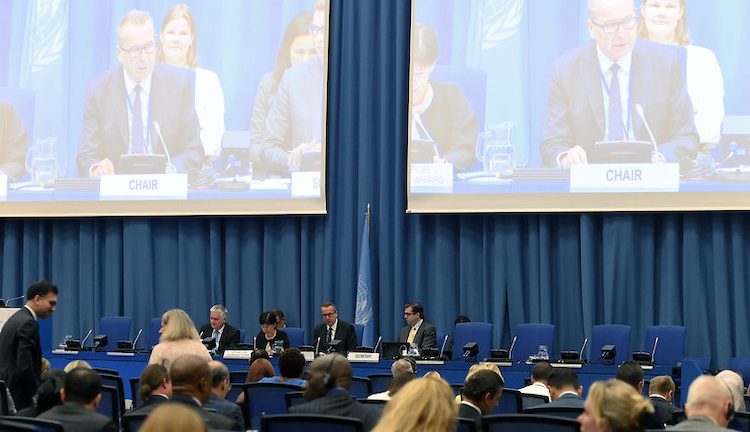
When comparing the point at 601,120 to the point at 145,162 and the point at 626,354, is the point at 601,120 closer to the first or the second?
the point at 626,354

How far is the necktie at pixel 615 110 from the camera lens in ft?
39.5

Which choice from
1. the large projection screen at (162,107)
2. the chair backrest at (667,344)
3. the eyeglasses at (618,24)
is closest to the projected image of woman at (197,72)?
the large projection screen at (162,107)

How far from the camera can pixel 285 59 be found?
13445 mm

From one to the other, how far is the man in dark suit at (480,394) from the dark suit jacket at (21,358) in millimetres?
3171

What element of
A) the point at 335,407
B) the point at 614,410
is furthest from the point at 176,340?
the point at 614,410

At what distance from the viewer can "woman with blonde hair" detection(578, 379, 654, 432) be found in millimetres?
3881

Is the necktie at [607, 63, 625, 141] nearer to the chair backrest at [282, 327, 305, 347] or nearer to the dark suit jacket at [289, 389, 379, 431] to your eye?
the chair backrest at [282, 327, 305, 347]

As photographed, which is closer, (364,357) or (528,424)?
(528,424)

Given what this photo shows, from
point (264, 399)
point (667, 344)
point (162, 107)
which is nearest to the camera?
point (264, 399)

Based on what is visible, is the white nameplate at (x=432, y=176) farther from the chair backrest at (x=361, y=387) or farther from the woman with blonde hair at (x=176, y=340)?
the woman with blonde hair at (x=176, y=340)

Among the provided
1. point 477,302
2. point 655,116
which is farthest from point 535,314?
point 655,116

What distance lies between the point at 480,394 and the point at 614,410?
160 cm

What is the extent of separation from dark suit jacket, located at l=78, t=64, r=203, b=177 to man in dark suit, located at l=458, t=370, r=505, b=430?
8662 mm

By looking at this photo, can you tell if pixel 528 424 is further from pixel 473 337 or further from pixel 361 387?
pixel 473 337
